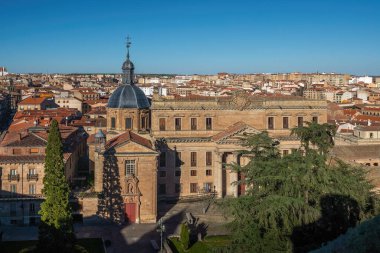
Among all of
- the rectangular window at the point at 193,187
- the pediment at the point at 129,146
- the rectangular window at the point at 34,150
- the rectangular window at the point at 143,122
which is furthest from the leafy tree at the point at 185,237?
the rectangular window at the point at 34,150

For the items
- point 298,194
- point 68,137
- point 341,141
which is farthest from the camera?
point 341,141

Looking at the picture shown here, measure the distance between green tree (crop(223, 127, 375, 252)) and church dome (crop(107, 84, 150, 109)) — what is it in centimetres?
1998

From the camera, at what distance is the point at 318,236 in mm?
28875

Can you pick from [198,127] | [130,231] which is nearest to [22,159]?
[130,231]

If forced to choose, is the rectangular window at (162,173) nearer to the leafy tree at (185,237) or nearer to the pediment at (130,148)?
the pediment at (130,148)

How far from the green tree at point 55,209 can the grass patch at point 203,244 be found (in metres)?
8.73

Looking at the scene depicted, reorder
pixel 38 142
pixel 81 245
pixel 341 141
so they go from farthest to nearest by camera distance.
A: pixel 341 141
pixel 38 142
pixel 81 245

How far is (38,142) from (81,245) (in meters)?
13.4

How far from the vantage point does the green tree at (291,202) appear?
2786 cm

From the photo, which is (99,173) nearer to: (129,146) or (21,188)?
(129,146)

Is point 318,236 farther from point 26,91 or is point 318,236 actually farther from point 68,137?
point 26,91

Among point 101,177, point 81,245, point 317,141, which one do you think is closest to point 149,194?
point 101,177

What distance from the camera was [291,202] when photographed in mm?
29266

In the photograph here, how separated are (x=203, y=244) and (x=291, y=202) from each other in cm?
1313
